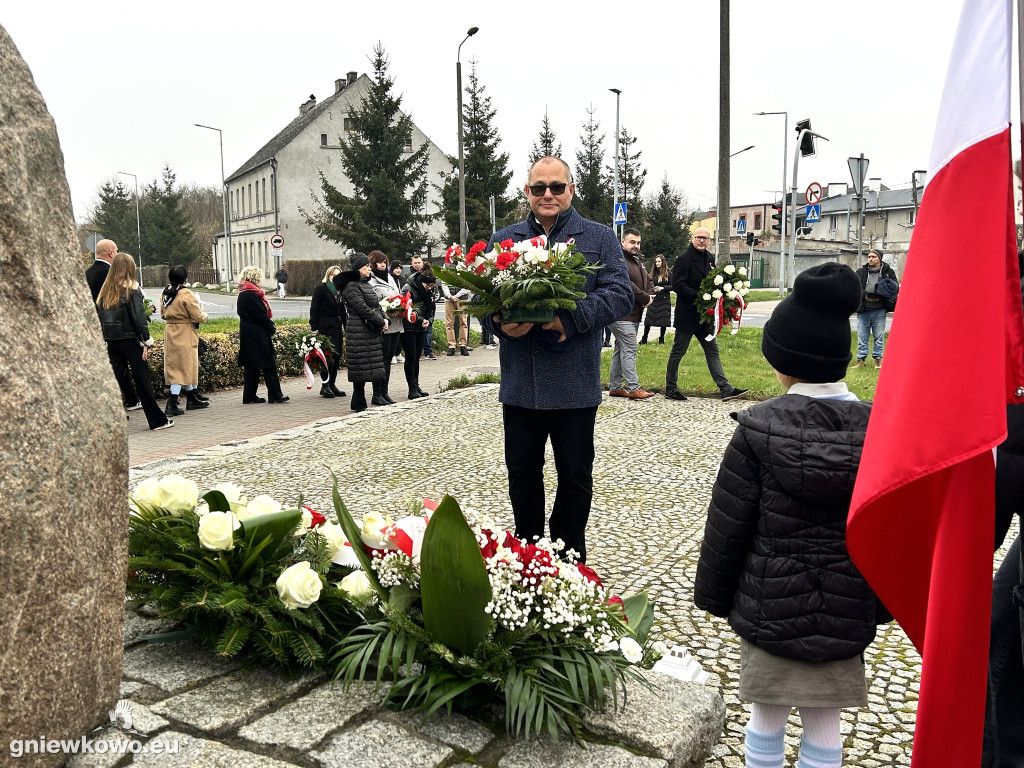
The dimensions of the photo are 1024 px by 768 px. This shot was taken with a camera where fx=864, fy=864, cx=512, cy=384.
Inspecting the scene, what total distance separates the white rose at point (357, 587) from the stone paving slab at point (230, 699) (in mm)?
293

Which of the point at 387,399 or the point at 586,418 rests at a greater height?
the point at 586,418

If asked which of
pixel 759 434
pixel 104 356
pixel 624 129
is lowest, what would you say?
pixel 759 434

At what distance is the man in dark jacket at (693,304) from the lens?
10.9m

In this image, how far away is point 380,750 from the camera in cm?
242

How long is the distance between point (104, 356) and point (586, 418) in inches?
86.5

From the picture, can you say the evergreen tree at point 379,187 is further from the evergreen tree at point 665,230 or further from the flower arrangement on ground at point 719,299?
the flower arrangement on ground at point 719,299


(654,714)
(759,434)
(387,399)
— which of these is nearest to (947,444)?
(759,434)

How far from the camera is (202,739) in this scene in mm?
2449

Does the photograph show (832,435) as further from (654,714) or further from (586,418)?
(586,418)

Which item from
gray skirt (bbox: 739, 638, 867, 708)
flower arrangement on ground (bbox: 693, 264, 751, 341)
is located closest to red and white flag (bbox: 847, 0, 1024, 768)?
gray skirt (bbox: 739, 638, 867, 708)

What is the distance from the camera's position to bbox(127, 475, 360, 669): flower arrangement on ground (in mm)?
2885

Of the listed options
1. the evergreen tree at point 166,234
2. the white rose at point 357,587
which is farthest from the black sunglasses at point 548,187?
the evergreen tree at point 166,234

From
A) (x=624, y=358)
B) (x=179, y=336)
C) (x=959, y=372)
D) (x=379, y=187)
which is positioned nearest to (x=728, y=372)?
(x=624, y=358)

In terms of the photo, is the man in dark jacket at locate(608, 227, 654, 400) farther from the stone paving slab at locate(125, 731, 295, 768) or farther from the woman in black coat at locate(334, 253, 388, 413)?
the stone paving slab at locate(125, 731, 295, 768)
